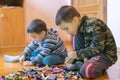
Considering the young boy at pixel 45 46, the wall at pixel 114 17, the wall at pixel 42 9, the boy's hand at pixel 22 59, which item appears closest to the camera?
the young boy at pixel 45 46

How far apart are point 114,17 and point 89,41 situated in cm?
121

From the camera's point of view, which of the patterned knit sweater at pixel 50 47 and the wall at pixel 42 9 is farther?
the wall at pixel 42 9

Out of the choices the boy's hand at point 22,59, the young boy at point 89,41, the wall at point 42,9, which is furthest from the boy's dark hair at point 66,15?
the wall at point 42,9

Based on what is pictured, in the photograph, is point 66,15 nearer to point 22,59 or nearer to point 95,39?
point 95,39

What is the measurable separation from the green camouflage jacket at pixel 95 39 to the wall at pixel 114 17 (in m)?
1.08

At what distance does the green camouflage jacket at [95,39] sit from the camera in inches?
60.2

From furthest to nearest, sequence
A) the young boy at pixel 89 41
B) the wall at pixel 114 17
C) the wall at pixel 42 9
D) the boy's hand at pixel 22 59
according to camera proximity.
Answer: the wall at pixel 42 9
the wall at pixel 114 17
the boy's hand at pixel 22 59
the young boy at pixel 89 41

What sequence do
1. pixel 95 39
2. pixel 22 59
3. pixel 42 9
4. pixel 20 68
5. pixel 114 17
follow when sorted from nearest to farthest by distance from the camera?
pixel 95 39 → pixel 20 68 → pixel 22 59 → pixel 114 17 → pixel 42 9

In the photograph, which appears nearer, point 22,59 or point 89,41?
point 89,41

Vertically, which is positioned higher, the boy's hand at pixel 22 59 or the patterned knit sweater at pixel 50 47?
the patterned knit sweater at pixel 50 47

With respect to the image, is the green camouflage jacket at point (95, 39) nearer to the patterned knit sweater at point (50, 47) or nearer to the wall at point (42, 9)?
the patterned knit sweater at point (50, 47)

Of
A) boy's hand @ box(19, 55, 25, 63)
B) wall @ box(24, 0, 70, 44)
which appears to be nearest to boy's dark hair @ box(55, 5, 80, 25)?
boy's hand @ box(19, 55, 25, 63)

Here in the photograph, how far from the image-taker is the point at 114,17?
270cm

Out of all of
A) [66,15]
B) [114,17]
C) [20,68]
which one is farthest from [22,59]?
[114,17]
